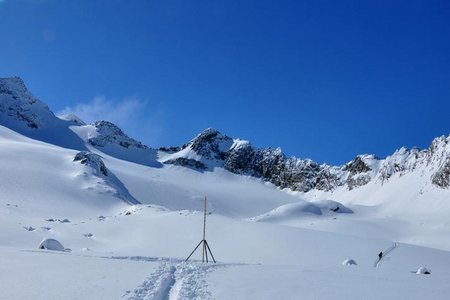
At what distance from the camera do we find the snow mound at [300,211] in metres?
77.4

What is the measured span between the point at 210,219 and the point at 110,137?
119411 mm

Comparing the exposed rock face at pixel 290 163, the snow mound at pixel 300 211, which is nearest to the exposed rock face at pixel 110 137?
the exposed rock face at pixel 290 163

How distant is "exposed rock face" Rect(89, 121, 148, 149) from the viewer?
15750 cm

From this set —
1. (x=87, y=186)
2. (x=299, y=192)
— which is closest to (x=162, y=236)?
(x=87, y=186)

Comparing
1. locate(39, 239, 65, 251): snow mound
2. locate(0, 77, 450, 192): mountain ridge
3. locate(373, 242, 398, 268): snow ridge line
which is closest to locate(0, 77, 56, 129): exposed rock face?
locate(0, 77, 450, 192): mountain ridge

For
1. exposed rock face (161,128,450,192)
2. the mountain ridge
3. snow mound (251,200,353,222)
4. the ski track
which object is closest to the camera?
the ski track

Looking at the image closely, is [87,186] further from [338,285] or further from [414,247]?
[338,285]

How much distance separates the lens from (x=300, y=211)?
80.9 m

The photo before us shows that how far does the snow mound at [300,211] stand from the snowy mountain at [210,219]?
1.16ft

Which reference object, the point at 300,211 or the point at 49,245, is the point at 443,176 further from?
the point at 49,245

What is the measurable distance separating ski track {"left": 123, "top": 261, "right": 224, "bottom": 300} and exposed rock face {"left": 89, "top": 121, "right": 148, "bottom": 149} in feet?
470

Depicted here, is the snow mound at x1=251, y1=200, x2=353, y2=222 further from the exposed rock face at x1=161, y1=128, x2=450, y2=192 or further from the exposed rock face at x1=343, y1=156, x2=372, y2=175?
the exposed rock face at x1=343, y1=156, x2=372, y2=175

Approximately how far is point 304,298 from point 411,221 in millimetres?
68924

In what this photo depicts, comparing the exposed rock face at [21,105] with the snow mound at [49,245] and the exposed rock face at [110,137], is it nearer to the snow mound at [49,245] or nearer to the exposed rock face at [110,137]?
the exposed rock face at [110,137]
